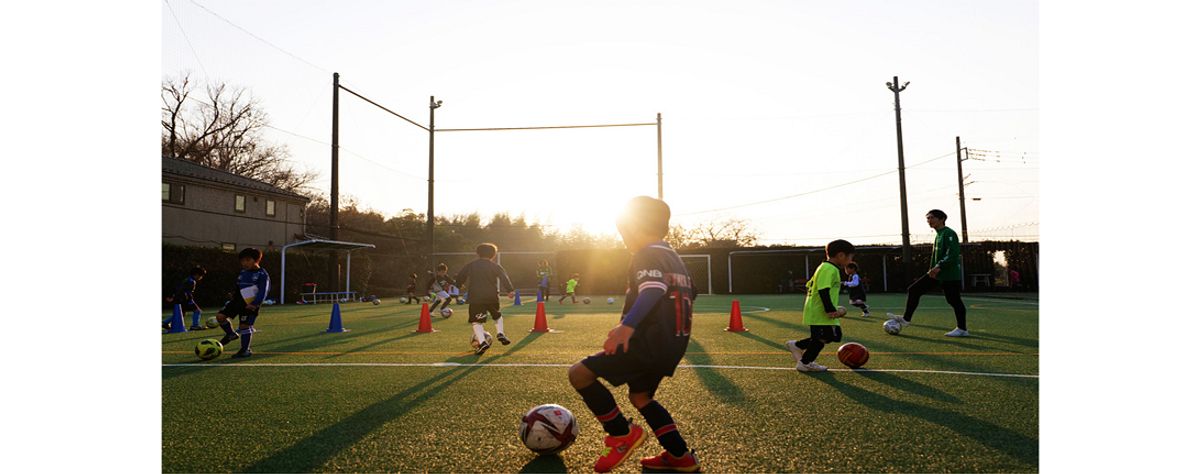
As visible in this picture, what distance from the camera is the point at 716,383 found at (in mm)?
6234

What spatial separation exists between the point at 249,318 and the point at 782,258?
3035 cm

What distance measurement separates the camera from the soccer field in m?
3.73

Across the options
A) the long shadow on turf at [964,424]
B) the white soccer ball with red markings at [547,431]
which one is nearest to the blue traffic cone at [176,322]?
the white soccer ball with red markings at [547,431]

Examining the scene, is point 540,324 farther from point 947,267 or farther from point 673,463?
point 673,463

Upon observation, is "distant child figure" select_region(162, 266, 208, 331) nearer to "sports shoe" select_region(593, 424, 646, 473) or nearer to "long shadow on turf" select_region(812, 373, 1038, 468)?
"sports shoe" select_region(593, 424, 646, 473)

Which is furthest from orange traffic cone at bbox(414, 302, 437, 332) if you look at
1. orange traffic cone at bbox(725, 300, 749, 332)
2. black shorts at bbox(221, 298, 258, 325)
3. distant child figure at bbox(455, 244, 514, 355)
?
orange traffic cone at bbox(725, 300, 749, 332)

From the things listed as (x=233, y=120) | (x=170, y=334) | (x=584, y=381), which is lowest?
(x=170, y=334)

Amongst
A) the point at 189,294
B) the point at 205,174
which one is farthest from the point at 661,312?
the point at 205,174

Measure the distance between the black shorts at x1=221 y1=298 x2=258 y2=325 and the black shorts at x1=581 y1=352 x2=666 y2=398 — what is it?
728cm

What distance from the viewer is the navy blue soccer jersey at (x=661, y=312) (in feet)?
11.3

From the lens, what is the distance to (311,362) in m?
8.23

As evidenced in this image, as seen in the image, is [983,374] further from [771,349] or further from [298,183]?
[298,183]

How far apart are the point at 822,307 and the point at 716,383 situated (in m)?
1.65

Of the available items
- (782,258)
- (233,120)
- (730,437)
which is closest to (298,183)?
(233,120)
